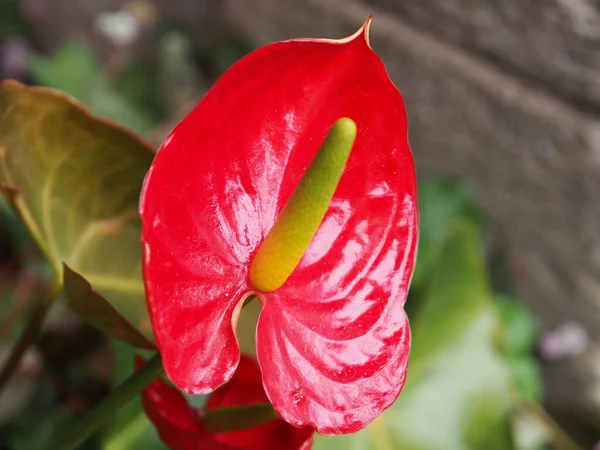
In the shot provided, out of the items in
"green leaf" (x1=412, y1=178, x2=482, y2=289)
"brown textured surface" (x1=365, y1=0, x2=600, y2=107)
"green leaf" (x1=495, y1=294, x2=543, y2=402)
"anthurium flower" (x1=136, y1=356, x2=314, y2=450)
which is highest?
"brown textured surface" (x1=365, y1=0, x2=600, y2=107)

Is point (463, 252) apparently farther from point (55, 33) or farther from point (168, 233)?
point (55, 33)

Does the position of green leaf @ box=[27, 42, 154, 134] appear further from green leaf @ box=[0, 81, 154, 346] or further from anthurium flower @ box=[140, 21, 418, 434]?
anthurium flower @ box=[140, 21, 418, 434]

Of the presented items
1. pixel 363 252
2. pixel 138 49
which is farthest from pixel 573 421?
pixel 138 49

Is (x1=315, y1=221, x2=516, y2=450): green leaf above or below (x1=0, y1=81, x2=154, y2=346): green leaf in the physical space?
below

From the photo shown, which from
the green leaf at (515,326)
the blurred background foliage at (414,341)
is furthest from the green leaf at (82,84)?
the green leaf at (515,326)

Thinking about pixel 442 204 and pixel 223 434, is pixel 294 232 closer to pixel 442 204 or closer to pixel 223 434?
pixel 223 434

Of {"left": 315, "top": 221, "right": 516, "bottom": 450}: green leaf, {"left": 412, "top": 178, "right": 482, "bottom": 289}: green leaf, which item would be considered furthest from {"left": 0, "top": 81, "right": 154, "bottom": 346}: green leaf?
{"left": 412, "top": 178, "right": 482, "bottom": 289}: green leaf

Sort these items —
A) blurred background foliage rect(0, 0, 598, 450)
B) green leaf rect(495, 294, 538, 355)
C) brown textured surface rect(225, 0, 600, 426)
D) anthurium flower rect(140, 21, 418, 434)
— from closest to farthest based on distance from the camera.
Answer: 1. anthurium flower rect(140, 21, 418, 434)
2. blurred background foliage rect(0, 0, 598, 450)
3. brown textured surface rect(225, 0, 600, 426)
4. green leaf rect(495, 294, 538, 355)
